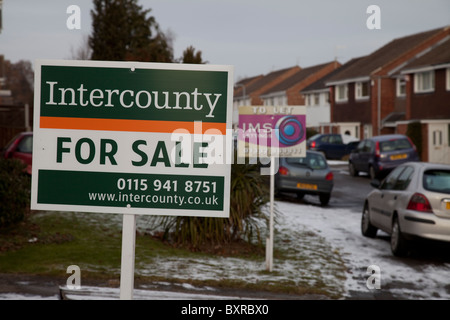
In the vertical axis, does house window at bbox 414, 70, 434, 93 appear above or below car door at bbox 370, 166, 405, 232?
above

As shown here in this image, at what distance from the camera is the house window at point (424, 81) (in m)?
38.4

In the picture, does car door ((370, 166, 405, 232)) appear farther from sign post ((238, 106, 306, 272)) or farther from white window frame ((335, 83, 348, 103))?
white window frame ((335, 83, 348, 103))

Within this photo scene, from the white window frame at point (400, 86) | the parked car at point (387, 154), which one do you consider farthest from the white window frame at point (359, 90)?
the parked car at point (387, 154)

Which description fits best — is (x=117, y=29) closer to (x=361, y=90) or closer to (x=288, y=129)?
(x=361, y=90)

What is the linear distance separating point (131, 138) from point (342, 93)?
52.0m

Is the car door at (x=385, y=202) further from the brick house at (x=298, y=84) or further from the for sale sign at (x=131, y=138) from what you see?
the brick house at (x=298, y=84)

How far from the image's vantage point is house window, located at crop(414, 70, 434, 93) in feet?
126

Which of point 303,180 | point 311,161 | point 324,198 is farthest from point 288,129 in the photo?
point 311,161

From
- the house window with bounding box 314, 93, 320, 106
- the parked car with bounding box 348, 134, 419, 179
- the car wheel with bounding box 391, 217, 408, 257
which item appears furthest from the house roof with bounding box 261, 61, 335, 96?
the car wheel with bounding box 391, 217, 408, 257

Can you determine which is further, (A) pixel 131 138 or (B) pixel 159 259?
(B) pixel 159 259

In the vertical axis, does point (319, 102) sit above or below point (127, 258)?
above

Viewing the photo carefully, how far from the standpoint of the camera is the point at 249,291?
→ 8.24 m

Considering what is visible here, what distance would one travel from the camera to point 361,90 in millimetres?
50531
